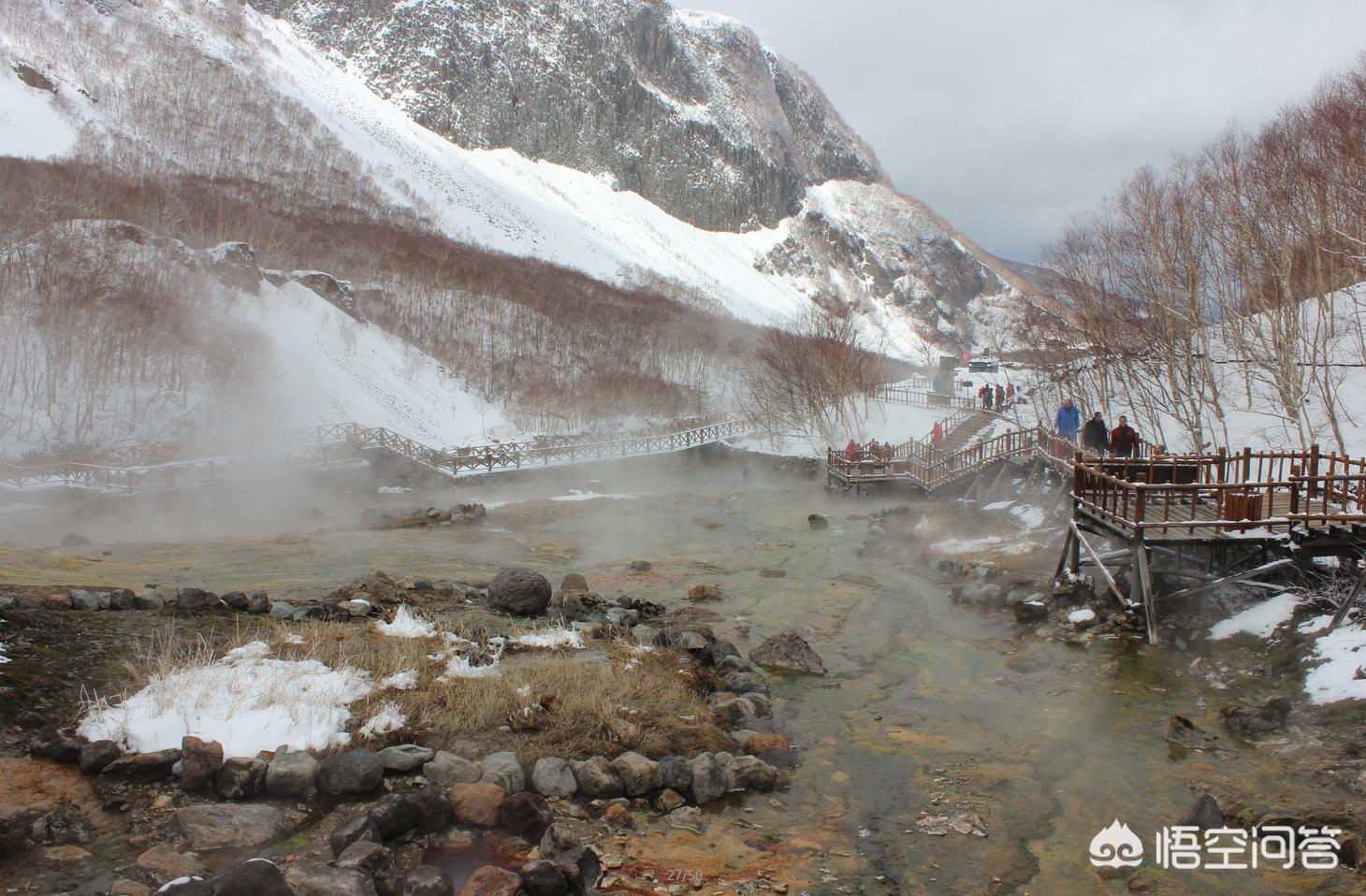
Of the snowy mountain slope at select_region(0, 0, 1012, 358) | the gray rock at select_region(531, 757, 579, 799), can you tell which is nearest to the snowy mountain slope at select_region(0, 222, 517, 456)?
the snowy mountain slope at select_region(0, 0, 1012, 358)

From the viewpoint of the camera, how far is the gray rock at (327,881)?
19.9ft

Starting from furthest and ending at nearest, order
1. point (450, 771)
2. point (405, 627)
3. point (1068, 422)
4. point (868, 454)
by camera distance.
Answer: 1. point (868, 454)
2. point (1068, 422)
3. point (405, 627)
4. point (450, 771)

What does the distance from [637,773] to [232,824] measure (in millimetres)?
3500

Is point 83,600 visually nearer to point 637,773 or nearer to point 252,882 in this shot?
point 252,882

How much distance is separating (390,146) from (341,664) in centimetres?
8930

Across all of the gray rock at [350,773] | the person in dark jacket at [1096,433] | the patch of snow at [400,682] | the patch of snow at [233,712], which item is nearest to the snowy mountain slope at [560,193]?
the patch of snow at [233,712]

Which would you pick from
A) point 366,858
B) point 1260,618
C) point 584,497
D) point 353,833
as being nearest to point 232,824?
point 353,833

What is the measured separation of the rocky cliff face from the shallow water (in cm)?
9672

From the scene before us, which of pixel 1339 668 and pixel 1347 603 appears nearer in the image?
pixel 1339 668

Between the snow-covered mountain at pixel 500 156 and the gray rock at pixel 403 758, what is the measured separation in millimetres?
43581

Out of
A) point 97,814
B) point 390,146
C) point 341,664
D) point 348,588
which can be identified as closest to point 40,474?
point 348,588

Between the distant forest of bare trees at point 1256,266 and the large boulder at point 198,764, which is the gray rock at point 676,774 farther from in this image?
the distant forest of bare trees at point 1256,266

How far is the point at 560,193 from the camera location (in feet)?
344

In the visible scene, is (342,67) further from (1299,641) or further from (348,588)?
(1299,641)
